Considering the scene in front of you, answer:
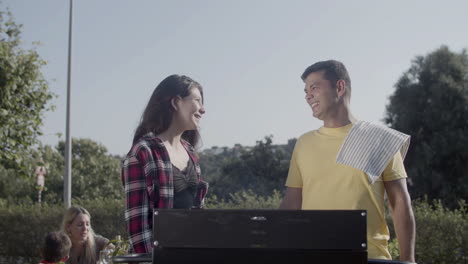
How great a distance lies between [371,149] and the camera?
2.57 meters

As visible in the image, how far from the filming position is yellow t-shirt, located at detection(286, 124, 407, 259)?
256cm

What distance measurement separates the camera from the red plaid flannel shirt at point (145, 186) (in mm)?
2568

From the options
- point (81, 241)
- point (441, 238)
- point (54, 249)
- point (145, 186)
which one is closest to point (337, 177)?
point (145, 186)

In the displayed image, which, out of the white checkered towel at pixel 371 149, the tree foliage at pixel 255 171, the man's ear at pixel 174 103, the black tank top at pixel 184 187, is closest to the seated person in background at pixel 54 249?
the black tank top at pixel 184 187

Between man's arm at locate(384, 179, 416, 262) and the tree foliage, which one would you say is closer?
man's arm at locate(384, 179, 416, 262)

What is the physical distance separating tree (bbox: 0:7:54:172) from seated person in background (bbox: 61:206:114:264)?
7922 mm

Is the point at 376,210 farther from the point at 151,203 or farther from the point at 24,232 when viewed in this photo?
the point at 24,232

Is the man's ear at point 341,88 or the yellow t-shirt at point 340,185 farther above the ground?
the man's ear at point 341,88

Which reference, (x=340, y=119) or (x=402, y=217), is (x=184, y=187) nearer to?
(x=340, y=119)

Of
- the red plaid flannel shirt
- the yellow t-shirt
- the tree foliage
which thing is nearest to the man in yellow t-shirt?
the yellow t-shirt

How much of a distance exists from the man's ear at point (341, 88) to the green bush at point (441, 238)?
776cm

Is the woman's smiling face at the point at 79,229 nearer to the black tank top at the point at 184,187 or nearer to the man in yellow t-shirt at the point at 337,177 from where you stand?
the black tank top at the point at 184,187

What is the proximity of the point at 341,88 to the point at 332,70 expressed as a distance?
93mm

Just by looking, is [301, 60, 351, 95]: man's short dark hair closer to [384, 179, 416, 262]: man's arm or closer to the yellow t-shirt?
the yellow t-shirt
